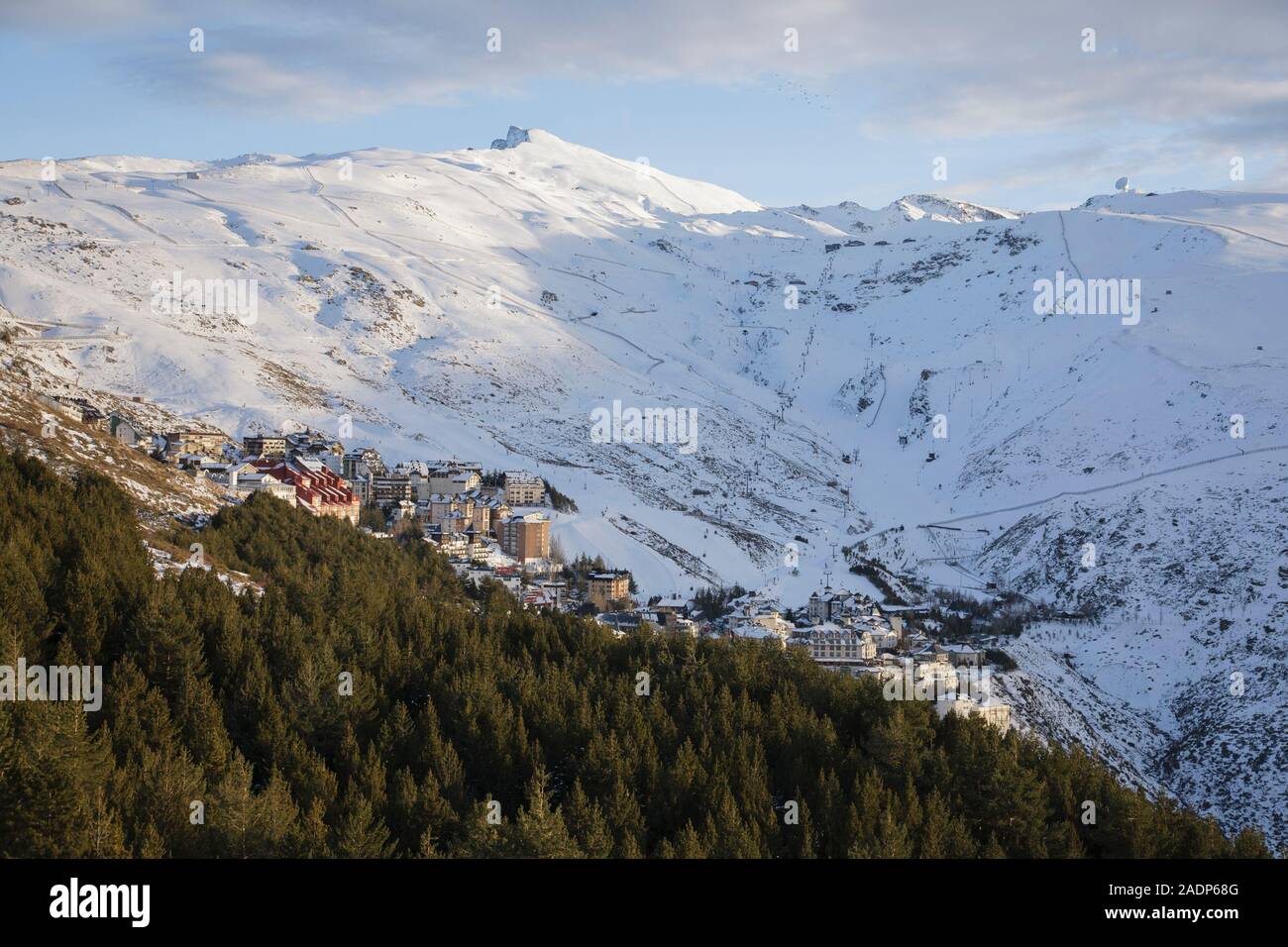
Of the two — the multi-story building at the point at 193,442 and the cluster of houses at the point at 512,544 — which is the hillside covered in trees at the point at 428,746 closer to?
the cluster of houses at the point at 512,544

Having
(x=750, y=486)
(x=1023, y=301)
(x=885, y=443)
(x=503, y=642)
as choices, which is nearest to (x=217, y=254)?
(x=750, y=486)

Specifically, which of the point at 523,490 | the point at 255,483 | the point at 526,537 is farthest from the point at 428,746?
the point at 523,490

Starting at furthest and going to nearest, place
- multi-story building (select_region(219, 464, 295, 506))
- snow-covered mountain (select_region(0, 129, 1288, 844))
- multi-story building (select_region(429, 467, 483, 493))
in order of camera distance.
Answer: multi-story building (select_region(429, 467, 483, 493)) → snow-covered mountain (select_region(0, 129, 1288, 844)) → multi-story building (select_region(219, 464, 295, 506))

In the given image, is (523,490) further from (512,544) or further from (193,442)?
(193,442)

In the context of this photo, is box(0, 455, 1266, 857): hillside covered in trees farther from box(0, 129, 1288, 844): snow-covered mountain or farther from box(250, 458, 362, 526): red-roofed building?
box(250, 458, 362, 526): red-roofed building

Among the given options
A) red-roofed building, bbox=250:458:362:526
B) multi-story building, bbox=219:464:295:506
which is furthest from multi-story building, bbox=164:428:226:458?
multi-story building, bbox=219:464:295:506

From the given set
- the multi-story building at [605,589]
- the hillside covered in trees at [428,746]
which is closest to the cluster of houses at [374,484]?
the multi-story building at [605,589]
